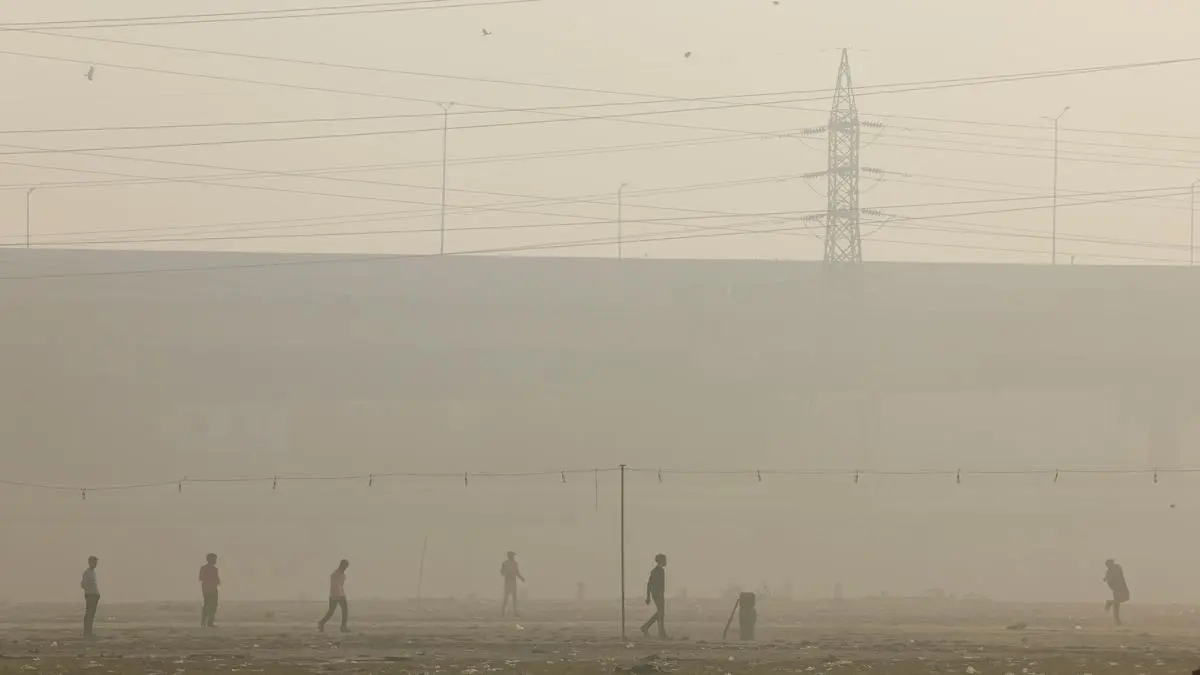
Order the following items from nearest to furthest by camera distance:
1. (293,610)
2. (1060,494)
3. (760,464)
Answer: (293,610)
(1060,494)
(760,464)

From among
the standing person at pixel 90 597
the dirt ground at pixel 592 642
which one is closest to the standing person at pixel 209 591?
the dirt ground at pixel 592 642

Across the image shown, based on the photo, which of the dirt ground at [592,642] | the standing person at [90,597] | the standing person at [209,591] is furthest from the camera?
the standing person at [209,591]

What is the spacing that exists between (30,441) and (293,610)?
33.7 metres

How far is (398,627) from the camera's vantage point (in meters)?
33.8

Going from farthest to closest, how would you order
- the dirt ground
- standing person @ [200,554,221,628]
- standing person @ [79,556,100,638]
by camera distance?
standing person @ [200,554,221,628] → standing person @ [79,556,100,638] → the dirt ground

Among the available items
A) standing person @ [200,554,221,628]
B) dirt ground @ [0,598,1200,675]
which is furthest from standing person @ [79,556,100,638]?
standing person @ [200,554,221,628]

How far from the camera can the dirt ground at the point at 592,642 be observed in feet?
76.3

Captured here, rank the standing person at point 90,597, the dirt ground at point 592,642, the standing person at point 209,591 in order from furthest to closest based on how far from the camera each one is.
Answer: the standing person at point 209,591
the standing person at point 90,597
the dirt ground at point 592,642

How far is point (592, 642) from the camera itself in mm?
28594

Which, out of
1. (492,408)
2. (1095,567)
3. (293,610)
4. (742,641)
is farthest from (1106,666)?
(492,408)

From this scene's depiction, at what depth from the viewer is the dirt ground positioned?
23250 mm

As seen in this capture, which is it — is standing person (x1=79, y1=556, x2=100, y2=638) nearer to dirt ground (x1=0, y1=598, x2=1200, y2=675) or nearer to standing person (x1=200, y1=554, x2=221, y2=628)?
dirt ground (x1=0, y1=598, x2=1200, y2=675)

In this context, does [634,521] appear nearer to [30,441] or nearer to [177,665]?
[30,441]

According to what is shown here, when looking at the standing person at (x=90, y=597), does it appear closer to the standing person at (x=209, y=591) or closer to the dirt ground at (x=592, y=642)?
the dirt ground at (x=592, y=642)
